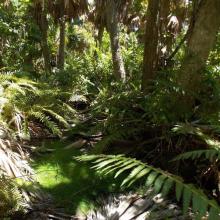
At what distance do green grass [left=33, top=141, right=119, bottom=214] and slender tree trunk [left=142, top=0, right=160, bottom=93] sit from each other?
195cm

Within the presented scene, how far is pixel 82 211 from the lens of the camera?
3.68m

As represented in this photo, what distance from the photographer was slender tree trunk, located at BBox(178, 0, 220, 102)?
5185 millimetres

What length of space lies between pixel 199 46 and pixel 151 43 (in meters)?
1.14

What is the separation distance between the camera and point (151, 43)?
626 cm

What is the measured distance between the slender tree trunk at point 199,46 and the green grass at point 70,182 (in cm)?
175

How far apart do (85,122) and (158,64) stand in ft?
5.27

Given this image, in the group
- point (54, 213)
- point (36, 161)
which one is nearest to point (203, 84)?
point (36, 161)

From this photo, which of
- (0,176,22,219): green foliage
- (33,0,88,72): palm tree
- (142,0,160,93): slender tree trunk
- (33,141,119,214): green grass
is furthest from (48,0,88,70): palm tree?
(0,176,22,219): green foliage

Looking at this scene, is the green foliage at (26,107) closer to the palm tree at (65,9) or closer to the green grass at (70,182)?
the green grass at (70,182)

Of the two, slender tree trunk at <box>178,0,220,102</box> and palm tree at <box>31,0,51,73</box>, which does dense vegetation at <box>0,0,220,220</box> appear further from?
palm tree at <box>31,0,51,73</box>

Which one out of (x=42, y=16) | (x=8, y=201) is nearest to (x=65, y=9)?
(x=42, y=16)

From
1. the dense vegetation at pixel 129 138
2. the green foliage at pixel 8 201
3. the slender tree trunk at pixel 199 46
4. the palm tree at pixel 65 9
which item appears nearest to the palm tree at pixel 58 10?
the palm tree at pixel 65 9

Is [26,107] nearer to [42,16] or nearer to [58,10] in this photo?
[58,10]

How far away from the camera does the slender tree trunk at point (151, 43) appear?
20.5 ft
